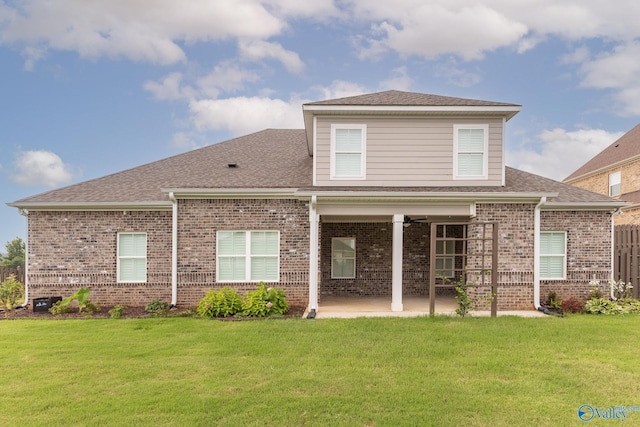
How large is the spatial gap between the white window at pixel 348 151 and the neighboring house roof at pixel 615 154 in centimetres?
1688

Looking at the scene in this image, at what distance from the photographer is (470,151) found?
1066 centimetres

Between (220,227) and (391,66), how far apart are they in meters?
10.9

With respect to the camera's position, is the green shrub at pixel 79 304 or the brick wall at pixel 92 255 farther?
the brick wall at pixel 92 255

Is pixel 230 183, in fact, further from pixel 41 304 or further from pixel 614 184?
pixel 614 184

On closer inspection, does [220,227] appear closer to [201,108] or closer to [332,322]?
[332,322]

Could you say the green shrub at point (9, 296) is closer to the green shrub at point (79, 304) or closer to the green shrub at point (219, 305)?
the green shrub at point (79, 304)

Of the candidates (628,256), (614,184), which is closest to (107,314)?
(628,256)

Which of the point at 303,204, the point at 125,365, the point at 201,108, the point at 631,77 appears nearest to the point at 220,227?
the point at 303,204

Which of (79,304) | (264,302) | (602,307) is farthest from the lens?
(79,304)

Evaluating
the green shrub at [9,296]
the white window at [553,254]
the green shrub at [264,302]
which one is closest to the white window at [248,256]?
the green shrub at [264,302]

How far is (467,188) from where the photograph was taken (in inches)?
407

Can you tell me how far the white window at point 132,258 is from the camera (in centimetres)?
1087

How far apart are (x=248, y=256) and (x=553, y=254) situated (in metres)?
8.96

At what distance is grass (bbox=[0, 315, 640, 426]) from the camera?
429cm
